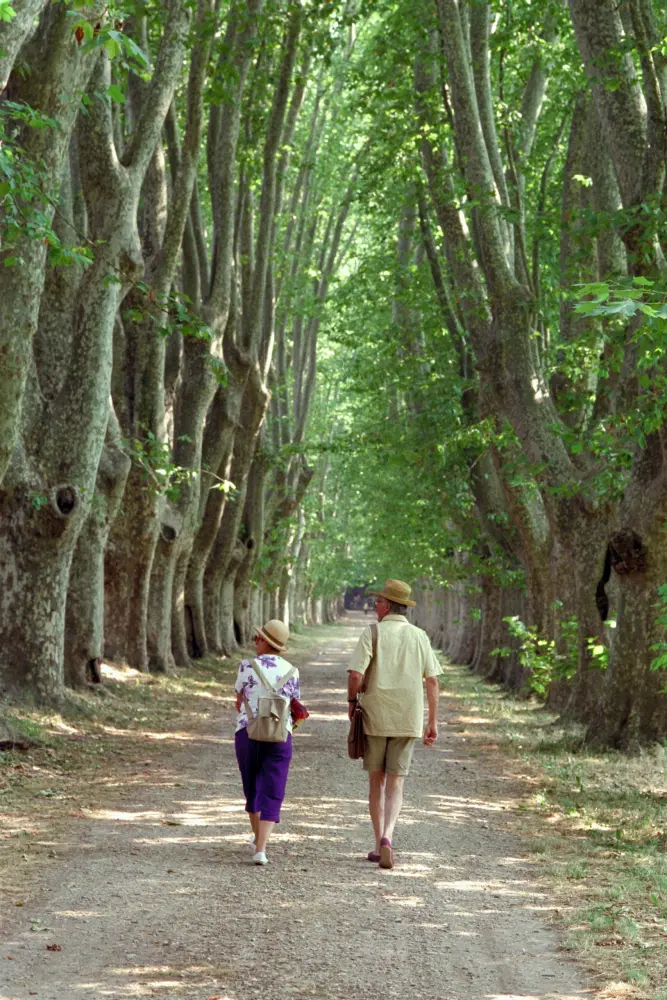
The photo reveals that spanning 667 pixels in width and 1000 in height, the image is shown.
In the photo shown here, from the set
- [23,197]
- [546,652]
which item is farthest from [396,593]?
[546,652]

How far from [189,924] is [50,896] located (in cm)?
94

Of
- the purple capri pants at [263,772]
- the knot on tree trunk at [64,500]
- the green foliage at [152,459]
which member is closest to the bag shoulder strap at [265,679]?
the purple capri pants at [263,772]

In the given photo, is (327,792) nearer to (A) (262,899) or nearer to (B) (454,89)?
(A) (262,899)

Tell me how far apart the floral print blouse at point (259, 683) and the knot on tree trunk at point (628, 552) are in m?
4.92

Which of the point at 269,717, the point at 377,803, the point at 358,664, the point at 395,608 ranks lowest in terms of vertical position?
the point at 377,803

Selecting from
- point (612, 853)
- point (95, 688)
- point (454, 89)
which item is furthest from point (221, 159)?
point (612, 853)

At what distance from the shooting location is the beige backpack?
25.1 ft

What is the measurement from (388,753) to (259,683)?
0.91 metres

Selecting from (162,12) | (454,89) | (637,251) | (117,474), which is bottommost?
(117,474)

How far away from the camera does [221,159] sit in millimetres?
19969

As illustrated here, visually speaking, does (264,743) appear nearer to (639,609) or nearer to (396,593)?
(396,593)

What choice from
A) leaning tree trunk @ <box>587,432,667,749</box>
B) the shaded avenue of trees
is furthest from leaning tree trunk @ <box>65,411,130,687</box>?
leaning tree trunk @ <box>587,432,667,749</box>

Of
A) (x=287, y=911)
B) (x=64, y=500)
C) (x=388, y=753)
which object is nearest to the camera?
(x=287, y=911)

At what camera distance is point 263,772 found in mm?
7703
